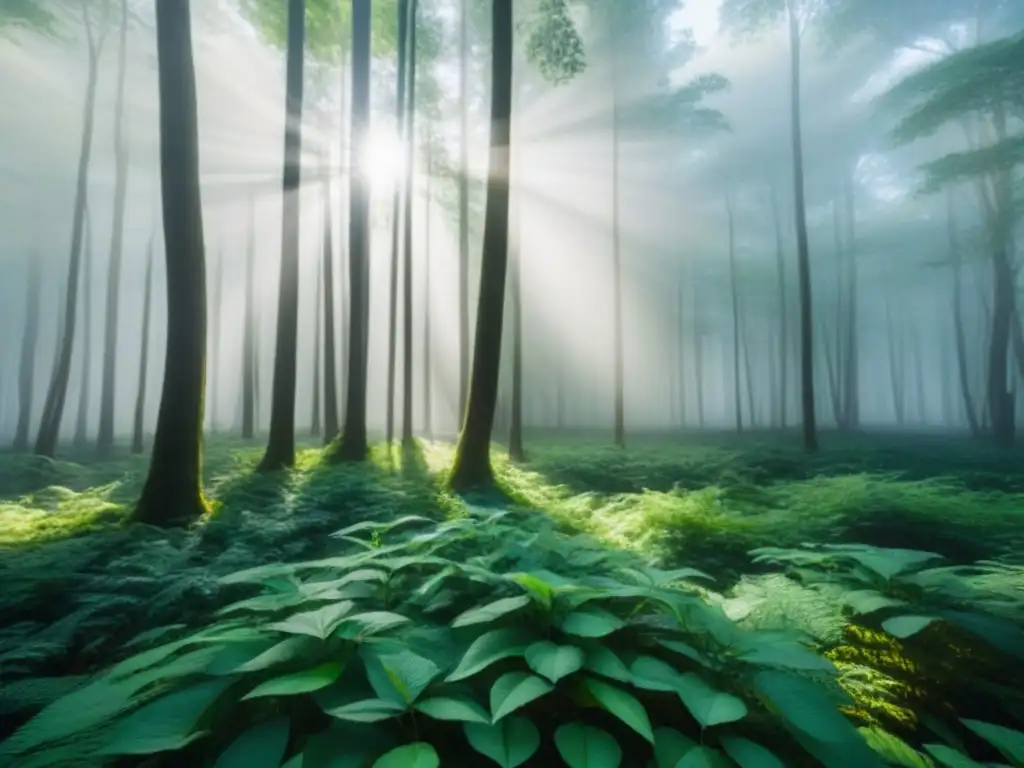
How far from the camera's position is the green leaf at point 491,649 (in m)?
1.66

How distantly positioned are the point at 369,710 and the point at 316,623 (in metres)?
0.47

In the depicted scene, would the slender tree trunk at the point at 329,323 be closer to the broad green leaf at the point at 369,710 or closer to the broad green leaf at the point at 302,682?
→ the broad green leaf at the point at 302,682

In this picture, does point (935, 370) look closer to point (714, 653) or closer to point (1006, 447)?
point (1006, 447)

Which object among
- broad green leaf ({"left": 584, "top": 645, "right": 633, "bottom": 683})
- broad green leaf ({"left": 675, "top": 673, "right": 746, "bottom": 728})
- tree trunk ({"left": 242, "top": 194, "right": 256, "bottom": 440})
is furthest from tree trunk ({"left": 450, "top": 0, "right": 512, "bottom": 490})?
tree trunk ({"left": 242, "top": 194, "right": 256, "bottom": 440})

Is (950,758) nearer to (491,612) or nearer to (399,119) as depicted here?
(491,612)

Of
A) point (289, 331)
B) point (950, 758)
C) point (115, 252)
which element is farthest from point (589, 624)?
point (115, 252)

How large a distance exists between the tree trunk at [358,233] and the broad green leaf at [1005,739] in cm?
933

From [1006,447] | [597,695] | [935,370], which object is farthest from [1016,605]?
[935,370]

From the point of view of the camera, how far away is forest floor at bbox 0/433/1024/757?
11.1 feet

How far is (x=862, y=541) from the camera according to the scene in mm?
5105

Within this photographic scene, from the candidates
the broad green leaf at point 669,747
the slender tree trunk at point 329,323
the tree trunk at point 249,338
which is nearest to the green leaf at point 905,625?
the broad green leaf at point 669,747

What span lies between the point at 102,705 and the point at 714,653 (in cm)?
215

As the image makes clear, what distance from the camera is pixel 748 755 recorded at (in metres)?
1.47

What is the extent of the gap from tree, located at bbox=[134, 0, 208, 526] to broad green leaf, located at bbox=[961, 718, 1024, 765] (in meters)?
6.52
